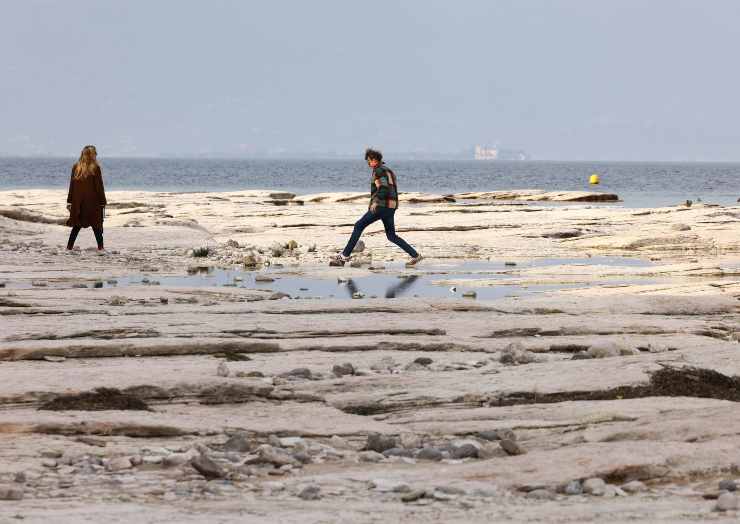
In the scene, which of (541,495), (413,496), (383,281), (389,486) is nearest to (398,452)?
(389,486)

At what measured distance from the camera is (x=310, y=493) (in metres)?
6.98

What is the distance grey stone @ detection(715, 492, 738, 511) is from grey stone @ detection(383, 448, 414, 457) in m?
2.16

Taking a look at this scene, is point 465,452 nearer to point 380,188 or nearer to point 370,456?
point 370,456

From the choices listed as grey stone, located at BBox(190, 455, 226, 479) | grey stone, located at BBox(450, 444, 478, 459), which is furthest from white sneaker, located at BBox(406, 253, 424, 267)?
grey stone, located at BBox(190, 455, 226, 479)

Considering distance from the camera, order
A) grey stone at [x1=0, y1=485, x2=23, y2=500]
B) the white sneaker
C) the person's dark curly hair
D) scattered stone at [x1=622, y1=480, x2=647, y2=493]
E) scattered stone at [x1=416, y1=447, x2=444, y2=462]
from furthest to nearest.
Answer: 1. the white sneaker
2. the person's dark curly hair
3. scattered stone at [x1=416, y1=447, x2=444, y2=462]
4. scattered stone at [x1=622, y1=480, x2=647, y2=493]
5. grey stone at [x1=0, y1=485, x2=23, y2=500]

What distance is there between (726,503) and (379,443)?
Result: 2.45 m

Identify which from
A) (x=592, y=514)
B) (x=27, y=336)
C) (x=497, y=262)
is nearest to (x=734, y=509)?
(x=592, y=514)

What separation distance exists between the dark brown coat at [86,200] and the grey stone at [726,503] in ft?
59.5

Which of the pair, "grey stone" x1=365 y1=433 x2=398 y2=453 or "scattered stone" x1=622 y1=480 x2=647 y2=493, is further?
"grey stone" x1=365 y1=433 x2=398 y2=453

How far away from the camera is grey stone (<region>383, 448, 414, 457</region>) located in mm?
8094

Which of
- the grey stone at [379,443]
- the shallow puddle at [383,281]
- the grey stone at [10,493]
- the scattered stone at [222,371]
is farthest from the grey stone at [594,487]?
the shallow puddle at [383,281]

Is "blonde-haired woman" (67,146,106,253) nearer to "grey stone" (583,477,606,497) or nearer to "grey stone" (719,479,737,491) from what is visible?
"grey stone" (583,477,606,497)

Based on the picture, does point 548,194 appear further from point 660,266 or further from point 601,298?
point 601,298

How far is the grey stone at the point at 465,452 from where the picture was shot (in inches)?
315
